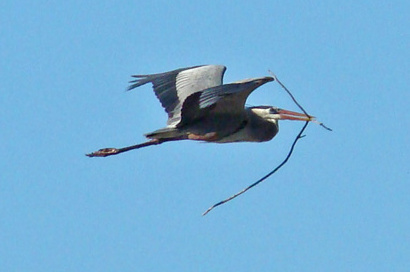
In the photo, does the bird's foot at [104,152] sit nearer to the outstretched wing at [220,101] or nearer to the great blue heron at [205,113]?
the great blue heron at [205,113]

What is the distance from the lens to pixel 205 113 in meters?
11.8

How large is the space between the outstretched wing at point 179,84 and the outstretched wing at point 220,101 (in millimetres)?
292

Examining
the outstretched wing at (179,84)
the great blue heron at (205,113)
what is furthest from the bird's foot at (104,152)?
the outstretched wing at (179,84)

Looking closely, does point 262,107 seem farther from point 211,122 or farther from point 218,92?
point 218,92

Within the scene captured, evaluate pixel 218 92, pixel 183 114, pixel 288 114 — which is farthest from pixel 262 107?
pixel 218 92

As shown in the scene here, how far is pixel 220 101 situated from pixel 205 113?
0.35 meters

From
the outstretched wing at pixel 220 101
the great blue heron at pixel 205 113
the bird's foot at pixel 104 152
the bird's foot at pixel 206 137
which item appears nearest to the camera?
the outstretched wing at pixel 220 101

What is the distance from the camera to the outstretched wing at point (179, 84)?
12.0 m

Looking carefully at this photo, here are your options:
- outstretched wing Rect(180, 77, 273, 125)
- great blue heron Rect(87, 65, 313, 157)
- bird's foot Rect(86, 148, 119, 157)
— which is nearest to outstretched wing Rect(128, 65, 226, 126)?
great blue heron Rect(87, 65, 313, 157)

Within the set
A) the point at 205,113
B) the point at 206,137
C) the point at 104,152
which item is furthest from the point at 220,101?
the point at 104,152

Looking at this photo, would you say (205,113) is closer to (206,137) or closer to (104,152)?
A: (206,137)

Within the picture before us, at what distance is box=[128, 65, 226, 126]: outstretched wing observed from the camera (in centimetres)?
1202

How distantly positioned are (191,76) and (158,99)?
475 mm

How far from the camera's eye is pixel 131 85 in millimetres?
12289
